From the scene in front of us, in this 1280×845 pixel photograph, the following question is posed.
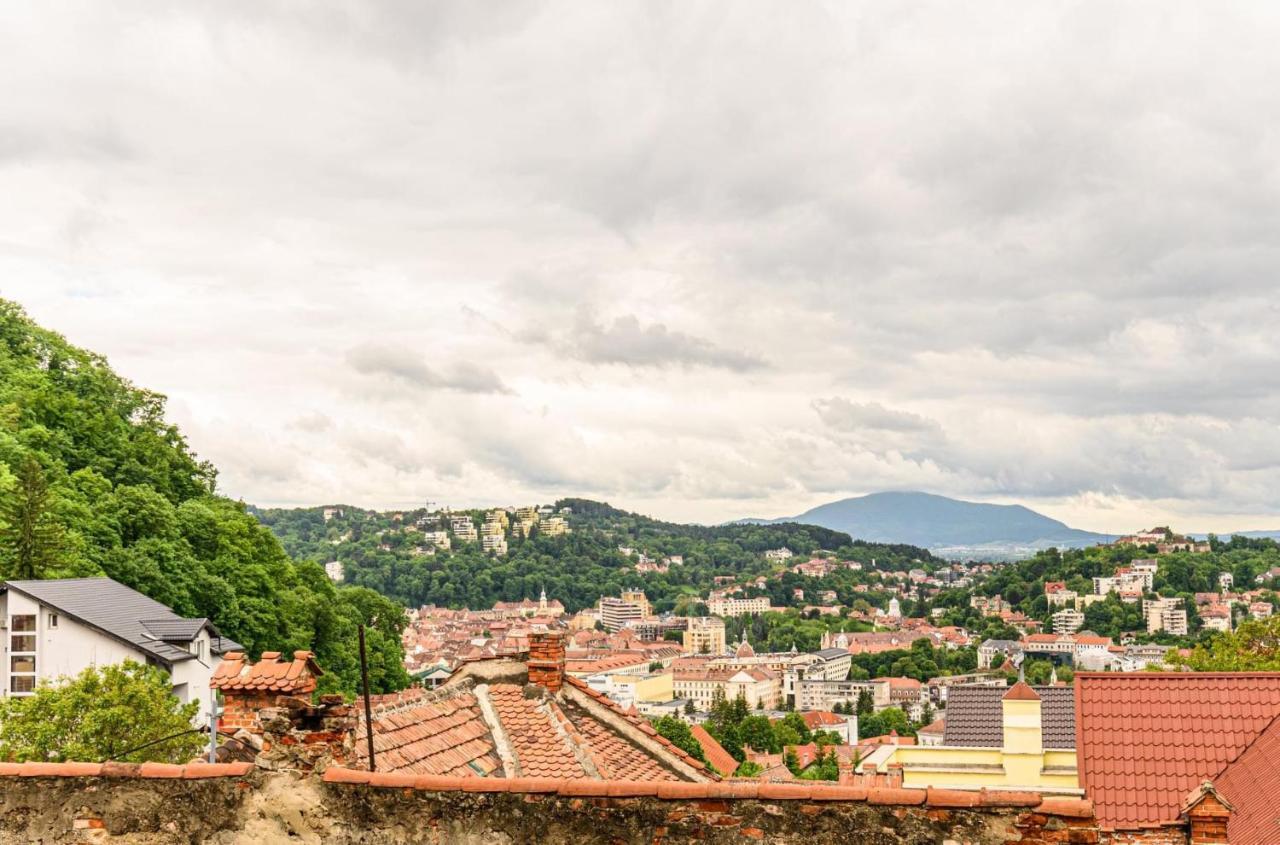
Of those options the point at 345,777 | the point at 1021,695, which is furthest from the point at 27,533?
the point at 345,777

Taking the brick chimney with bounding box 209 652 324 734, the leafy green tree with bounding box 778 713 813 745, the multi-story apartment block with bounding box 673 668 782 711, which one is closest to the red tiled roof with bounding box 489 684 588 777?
the brick chimney with bounding box 209 652 324 734

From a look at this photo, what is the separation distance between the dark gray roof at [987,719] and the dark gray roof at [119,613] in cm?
2003

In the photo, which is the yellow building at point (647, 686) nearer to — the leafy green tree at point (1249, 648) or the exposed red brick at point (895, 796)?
the leafy green tree at point (1249, 648)

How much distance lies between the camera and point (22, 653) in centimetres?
2731

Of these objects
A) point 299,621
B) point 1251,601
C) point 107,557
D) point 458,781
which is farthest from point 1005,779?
point 1251,601

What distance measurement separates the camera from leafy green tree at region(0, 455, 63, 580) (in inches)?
1236

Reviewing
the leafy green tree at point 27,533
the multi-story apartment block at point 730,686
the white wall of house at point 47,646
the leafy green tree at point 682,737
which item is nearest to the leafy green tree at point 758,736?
the leafy green tree at point 682,737

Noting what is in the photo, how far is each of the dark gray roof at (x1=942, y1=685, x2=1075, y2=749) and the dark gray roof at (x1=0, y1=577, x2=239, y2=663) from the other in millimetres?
20032

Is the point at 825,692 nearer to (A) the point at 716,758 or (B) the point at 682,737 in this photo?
(B) the point at 682,737

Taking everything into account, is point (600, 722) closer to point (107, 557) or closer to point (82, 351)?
point (107, 557)

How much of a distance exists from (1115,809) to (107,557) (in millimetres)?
34837

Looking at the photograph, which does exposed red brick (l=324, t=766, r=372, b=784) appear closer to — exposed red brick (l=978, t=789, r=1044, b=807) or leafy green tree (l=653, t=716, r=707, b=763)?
exposed red brick (l=978, t=789, r=1044, b=807)

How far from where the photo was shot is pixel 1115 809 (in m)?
11.4

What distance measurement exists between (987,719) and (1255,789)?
25.4 ft
